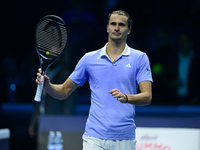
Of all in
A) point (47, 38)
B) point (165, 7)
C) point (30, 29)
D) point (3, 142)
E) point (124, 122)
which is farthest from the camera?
point (30, 29)

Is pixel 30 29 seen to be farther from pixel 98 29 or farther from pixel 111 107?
pixel 111 107

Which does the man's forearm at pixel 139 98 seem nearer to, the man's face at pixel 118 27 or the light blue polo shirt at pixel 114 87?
the light blue polo shirt at pixel 114 87

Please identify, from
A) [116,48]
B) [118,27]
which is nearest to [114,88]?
[116,48]

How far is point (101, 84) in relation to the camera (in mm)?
2889

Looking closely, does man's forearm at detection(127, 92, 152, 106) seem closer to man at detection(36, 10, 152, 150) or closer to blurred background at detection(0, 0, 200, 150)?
man at detection(36, 10, 152, 150)

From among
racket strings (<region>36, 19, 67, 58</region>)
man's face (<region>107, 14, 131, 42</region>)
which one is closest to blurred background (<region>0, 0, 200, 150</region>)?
racket strings (<region>36, 19, 67, 58</region>)

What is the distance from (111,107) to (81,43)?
3.91 metres

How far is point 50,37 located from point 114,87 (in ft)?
2.18

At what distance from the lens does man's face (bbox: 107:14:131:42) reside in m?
2.93

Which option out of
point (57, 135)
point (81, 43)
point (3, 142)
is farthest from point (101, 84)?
point (81, 43)

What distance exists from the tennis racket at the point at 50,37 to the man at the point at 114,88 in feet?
0.76

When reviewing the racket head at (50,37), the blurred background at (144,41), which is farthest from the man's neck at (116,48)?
the blurred background at (144,41)

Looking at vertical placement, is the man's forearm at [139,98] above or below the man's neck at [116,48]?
below

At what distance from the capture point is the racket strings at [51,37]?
3012 mm
